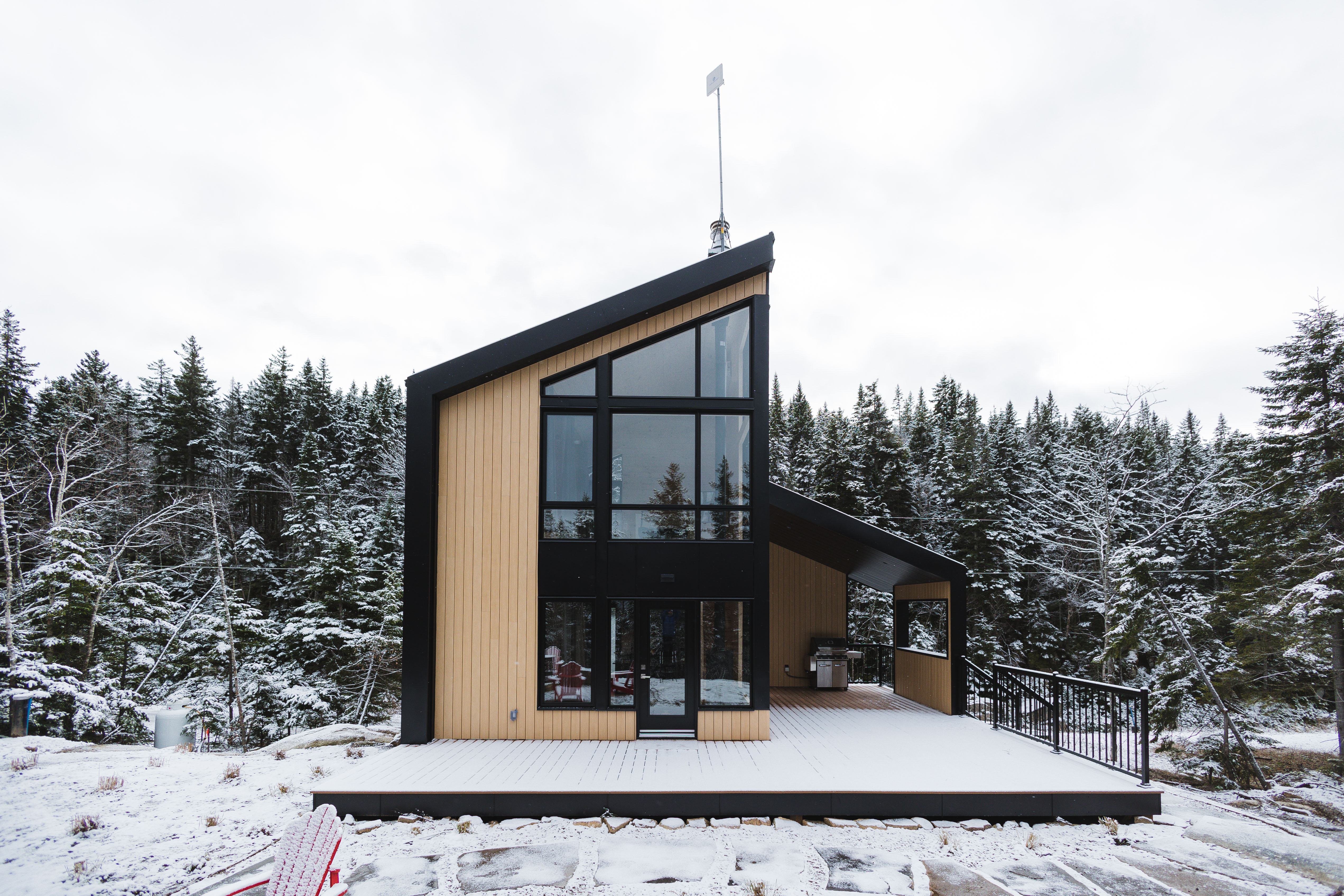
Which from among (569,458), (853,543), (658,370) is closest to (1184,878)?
(853,543)

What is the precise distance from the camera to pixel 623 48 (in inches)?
428

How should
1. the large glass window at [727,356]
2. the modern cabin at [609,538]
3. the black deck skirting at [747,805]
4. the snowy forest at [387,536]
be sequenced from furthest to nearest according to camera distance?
1. the snowy forest at [387,536]
2. the large glass window at [727,356]
3. the modern cabin at [609,538]
4. the black deck skirting at [747,805]

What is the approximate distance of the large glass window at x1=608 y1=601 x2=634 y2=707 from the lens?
7734mm

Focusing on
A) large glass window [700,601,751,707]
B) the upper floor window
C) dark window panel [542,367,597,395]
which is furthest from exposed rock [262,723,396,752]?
the upper floor window

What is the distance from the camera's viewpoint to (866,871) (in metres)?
4.61

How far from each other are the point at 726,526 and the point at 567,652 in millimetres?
2524

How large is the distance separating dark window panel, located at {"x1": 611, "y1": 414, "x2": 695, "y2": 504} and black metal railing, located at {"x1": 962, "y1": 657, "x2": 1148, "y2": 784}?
15.9ft

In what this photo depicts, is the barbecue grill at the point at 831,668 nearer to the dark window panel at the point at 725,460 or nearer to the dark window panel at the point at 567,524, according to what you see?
the dark window panel at the point at 725,460

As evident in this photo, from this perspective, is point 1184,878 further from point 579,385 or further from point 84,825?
point 84,825

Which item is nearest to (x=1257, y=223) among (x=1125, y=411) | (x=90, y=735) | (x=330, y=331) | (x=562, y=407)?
(x=1125, y=411)

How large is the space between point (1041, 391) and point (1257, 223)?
118 feet

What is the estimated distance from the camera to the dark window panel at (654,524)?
7.90 meters

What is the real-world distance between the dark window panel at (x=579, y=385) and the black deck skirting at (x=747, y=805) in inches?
180

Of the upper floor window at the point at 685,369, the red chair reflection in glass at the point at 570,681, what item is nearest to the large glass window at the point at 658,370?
the upper floor window at the point at 685,369
